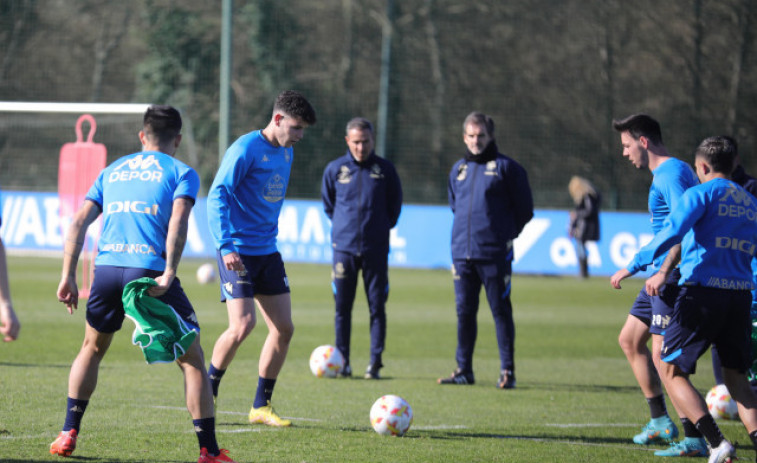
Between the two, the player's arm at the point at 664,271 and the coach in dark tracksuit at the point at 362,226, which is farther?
the coach in dark tracksuit at the point at 362,226

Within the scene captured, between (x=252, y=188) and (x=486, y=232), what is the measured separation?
10.5 feet

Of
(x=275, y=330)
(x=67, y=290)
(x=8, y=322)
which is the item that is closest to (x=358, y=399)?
(x=275, y=330)

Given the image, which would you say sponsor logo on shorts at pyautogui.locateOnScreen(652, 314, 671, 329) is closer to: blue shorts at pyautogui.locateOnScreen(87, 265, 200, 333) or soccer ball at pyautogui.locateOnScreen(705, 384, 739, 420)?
soccer ball at pyautogui.locateOnScreen(705, 384, 739, 420)

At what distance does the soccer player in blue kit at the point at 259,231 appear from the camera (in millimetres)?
7191

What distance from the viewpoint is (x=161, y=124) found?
6.01m

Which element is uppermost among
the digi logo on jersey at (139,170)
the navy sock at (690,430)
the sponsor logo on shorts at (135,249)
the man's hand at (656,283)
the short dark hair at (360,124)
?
the short dark hair at (360,124)

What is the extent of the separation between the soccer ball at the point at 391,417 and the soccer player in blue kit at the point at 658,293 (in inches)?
62.3

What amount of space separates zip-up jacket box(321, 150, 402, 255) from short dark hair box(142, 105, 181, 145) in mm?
4261

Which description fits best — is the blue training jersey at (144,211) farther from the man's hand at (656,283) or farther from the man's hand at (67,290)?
the man's hand at (656,283)

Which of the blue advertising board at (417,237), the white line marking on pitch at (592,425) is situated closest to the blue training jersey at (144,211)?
the white line marking on pitch at (592,425)

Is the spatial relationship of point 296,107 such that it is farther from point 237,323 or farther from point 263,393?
point 263,393

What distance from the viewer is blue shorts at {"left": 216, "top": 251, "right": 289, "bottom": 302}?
23.7 ft

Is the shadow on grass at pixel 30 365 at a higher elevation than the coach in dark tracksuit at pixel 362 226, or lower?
lower

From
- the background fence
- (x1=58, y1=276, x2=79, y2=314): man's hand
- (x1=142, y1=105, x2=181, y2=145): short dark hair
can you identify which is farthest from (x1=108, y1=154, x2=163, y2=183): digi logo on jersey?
the background fence
